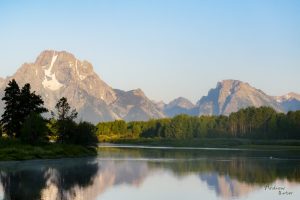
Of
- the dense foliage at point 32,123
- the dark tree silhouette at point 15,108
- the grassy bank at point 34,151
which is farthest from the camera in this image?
the dark tree silhouette at point 15,108

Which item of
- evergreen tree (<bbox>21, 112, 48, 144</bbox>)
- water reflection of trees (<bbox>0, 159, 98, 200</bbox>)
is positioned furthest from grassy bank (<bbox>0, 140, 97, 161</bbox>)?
water reflection of trees (<bbox>0, 159, 98, 200</bbox>)

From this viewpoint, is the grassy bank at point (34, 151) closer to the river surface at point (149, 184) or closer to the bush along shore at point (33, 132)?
the bush along shore at point (33, 132)

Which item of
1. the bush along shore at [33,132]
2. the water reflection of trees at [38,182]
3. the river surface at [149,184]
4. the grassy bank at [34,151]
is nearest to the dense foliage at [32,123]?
the bush along shore at [33,132]

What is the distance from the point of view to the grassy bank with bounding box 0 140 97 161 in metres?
89.8

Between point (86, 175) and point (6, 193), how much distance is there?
23.1 metres

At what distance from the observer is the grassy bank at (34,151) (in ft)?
294

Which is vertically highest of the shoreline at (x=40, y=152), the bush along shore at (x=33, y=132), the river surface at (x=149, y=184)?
the bush along shore at (x=33, y=132)

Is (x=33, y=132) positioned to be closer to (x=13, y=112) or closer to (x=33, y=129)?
(x=33, y=129)

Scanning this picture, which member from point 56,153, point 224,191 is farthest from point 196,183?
point 56,153

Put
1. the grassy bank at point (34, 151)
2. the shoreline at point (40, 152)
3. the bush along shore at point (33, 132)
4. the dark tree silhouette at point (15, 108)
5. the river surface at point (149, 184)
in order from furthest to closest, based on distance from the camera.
Result: the dark tree silhouette at point (15, 108) < the bush along shore at point (33, 132) < the grassy bank at point (34, 151) < the shoreline at point (40, 152) < the river surface at point (149, 184)

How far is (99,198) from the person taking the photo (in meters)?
45.1

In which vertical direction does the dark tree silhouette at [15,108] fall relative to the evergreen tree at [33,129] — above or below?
above

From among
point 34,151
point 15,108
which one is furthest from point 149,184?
point 15,108

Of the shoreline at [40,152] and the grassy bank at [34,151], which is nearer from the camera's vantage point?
the shoreline at [40,152]
